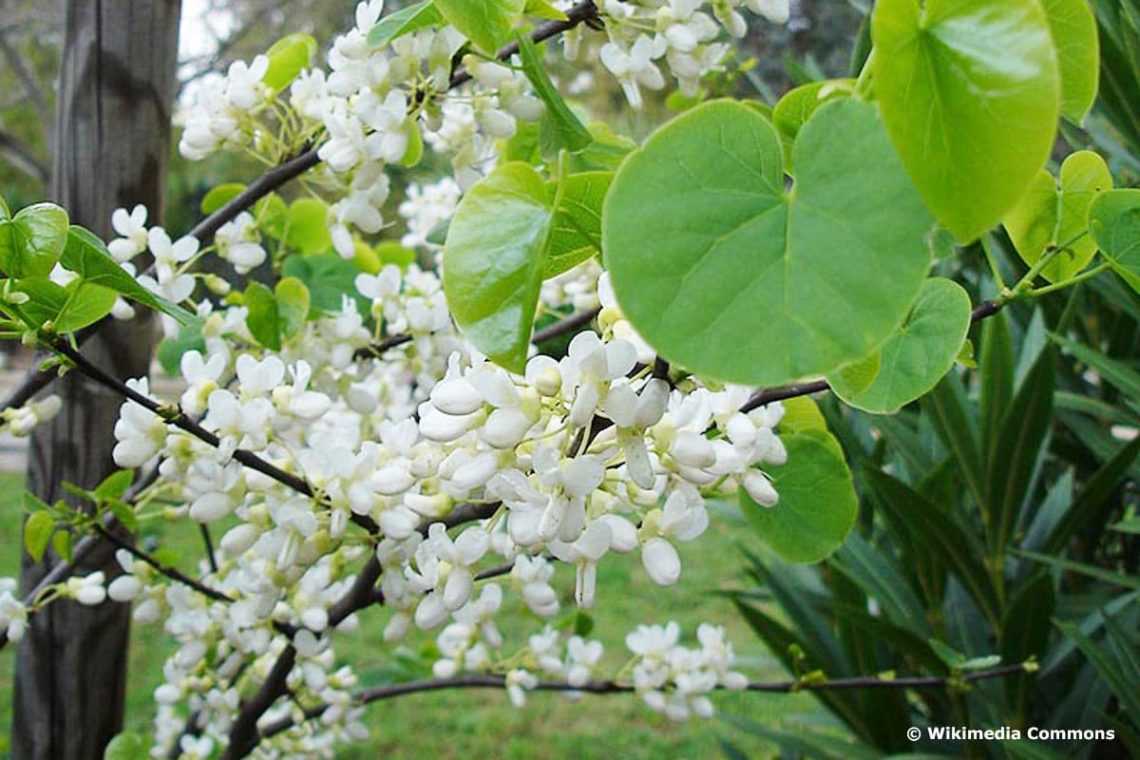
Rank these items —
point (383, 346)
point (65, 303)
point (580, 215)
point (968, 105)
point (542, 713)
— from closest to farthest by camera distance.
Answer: point (968, 105)
point (580, 215)
point (65, 303)
point (383, 346)
point (542, 713)

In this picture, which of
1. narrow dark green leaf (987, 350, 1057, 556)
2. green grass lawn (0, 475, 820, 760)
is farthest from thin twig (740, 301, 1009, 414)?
green grass lawn (0, 475, 820, 760)

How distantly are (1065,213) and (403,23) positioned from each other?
313mm

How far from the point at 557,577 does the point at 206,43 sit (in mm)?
3185

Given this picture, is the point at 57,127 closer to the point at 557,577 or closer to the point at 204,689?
the point at 204,689

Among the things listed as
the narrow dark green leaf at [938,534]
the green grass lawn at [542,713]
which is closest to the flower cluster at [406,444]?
the narrow dark green leaf at [938,534]

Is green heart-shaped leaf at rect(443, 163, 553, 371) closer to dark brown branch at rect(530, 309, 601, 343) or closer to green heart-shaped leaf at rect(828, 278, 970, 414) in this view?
green heart-shaped leaf at rect(828, 278, 970, 414)

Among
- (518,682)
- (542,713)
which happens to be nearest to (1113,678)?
(518,682)

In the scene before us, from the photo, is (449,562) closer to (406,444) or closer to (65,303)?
(406,444)

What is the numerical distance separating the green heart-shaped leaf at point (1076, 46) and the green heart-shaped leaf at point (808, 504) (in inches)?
9.9

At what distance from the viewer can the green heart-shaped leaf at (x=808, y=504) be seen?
1.87 ft

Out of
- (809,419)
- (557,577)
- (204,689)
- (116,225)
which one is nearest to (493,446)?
(809,419)

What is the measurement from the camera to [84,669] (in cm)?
89

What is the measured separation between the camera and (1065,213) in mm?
403

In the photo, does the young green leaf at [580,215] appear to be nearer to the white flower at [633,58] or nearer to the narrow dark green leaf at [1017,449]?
the white flower at [633,58]
